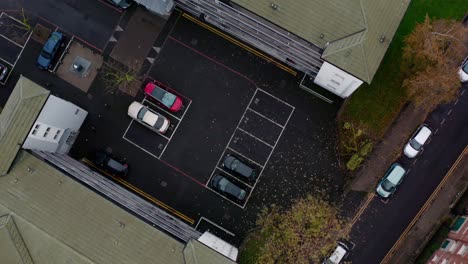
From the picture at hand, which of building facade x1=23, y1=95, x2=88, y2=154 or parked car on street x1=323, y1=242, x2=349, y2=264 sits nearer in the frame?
building facade x1=23, y1=95, x2=88, y2=154

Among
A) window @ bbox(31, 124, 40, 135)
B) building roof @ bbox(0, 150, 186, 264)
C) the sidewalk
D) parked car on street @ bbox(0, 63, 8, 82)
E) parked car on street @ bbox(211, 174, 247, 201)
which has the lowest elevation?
building roof @ bbox(0, 150, 186, 264)

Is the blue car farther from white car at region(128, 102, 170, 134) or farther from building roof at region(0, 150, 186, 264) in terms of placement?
building roof at region(0, 150, 186, 264)

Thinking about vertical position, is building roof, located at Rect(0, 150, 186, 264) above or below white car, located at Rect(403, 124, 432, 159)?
below

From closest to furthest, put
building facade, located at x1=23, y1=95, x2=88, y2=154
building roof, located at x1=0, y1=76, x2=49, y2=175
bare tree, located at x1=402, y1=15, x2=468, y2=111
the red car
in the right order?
building roof, located at x1=0, y1=76, x2=49, y2=175
building facade, located at x1=23, y1=95, x2=88, y2=154
bare tree, located at x1=402, y1=15, x2=468, y2=111
the red car

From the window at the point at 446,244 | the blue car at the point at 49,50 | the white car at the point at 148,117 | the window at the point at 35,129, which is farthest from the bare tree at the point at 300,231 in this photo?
the blue car at the point at 49,50

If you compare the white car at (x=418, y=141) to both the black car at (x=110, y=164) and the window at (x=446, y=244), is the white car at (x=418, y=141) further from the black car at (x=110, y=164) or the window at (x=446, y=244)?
the black car at (x=110, y=164)

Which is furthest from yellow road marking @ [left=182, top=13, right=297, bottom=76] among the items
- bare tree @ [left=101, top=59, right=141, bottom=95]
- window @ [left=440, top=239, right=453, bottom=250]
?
window @ [left=440, top=239, right=453, bottom=250]

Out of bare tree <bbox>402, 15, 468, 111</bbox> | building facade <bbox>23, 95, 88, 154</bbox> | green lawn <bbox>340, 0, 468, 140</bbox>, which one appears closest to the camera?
building facade <bbox>23, 95, 88, 154</bbox>

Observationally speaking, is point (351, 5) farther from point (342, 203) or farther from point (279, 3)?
point (342, 203)
